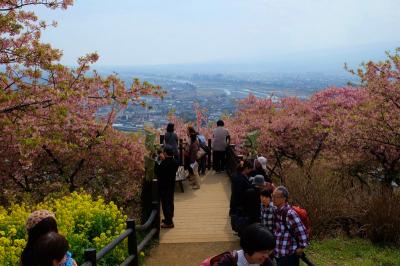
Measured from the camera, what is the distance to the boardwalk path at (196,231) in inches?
A: 308

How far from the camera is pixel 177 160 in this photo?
12258mm

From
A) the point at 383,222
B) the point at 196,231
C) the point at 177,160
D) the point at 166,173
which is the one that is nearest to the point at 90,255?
the point at 166,173

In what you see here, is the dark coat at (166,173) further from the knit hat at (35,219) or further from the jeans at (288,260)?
the knit hat at (35,219)

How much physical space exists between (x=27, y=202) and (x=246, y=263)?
796cm

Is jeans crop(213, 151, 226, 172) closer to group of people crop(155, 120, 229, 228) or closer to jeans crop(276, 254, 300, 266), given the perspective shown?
group of people crop(155, 120, 229, 228)

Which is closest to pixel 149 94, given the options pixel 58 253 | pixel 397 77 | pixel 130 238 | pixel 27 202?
pixel 27 202

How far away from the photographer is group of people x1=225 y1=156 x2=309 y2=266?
17.2 ft

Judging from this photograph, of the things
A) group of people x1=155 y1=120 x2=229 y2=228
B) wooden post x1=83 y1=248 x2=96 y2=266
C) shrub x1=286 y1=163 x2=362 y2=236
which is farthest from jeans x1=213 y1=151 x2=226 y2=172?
wooden post x1=83 y1=248 x2=96 y2=266

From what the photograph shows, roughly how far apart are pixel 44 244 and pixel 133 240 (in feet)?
10.7

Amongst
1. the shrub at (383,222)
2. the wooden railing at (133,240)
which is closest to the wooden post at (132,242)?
the wooden railing at (133,240)

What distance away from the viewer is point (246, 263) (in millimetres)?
3355

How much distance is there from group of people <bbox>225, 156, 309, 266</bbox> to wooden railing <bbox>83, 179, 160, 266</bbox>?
1.62 meters

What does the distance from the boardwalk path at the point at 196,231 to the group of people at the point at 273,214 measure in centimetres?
155

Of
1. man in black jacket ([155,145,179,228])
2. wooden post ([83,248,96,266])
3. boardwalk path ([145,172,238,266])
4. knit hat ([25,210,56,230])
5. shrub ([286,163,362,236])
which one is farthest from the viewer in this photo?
shrub ([286,163,362,236])
